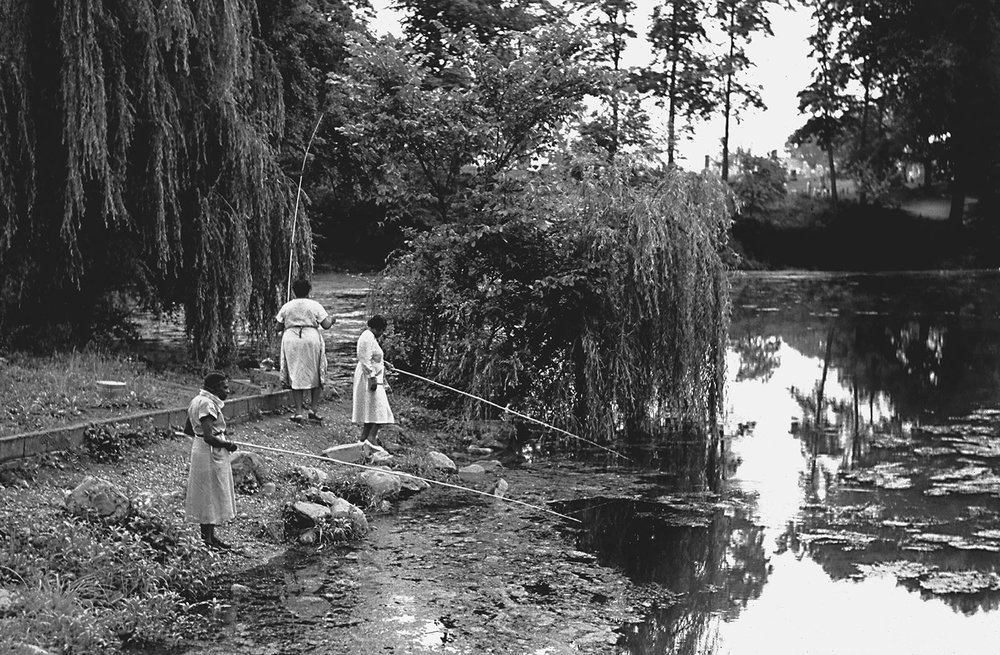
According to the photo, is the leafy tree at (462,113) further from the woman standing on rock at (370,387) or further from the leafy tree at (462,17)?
the leafy tree at (462,17)

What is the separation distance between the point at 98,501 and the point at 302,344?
5.92m

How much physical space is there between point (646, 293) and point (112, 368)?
7.91 m

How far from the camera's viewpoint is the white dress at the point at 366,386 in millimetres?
14680

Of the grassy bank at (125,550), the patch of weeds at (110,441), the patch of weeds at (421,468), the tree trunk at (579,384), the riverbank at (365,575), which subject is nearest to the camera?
the grassy bank at (125,550)

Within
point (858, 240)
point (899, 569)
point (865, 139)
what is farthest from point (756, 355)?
point (865, 139)

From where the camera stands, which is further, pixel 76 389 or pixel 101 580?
pixel 76 389

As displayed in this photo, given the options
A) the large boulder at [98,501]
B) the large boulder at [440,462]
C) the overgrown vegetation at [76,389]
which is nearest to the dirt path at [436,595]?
the large boulder at [98,501]

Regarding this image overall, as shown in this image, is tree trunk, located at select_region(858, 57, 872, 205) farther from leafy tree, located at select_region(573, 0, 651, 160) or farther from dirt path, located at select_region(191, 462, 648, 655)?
dirt path, located at select_region(191, 462, 648, 655)

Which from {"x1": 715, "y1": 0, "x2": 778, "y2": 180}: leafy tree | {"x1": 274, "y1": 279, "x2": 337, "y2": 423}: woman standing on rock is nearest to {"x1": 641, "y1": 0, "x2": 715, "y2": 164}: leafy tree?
{"x1": 715, "y1": 0, "x2": 778, "y2": 180}: leafy tree

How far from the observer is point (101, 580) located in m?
8.98

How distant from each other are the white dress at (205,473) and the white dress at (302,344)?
16.5 feet

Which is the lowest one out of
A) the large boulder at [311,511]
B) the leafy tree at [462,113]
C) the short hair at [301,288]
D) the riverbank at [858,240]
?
the large boulder at [311,511]

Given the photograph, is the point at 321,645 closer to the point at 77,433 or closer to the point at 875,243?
the point at 77,433

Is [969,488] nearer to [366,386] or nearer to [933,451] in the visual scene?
[933,451]
